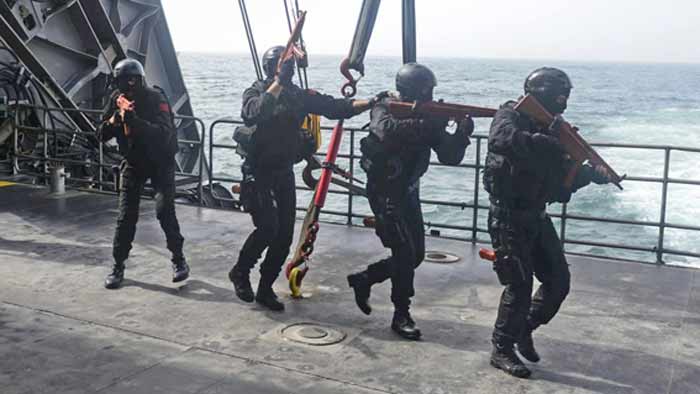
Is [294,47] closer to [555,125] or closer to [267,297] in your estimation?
[267,297]

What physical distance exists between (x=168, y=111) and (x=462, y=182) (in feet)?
65.6

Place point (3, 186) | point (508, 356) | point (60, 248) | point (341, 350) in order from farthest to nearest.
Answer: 1. point (3, 186)
2. point (60, 248)
3. point (341, 350)
4. point (508, 356)

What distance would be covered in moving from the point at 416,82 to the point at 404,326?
1788 mm

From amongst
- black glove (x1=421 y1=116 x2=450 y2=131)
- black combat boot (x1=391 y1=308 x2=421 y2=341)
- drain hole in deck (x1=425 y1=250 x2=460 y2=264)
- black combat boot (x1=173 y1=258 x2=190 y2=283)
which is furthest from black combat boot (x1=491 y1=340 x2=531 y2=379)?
black combat boot (x1=173 y1=258 x2=190 y2=283)

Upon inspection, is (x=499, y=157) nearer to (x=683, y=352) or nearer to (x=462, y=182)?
(x=683, y=352)

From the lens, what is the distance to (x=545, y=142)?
4625 millimetres

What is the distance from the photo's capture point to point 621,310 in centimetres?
639

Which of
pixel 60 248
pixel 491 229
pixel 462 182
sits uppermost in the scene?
pixel 491 229

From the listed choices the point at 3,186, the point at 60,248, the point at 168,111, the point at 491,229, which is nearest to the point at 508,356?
the point at 491,229

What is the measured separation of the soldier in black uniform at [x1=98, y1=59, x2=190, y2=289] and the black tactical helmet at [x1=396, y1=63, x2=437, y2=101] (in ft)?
7.80

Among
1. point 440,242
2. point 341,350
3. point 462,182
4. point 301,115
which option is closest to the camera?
point 341,350

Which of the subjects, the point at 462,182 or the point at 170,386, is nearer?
the point at 170,386

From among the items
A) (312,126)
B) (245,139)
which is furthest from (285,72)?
(312,126)

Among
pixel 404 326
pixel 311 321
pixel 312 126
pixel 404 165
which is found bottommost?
pixel 311 321
